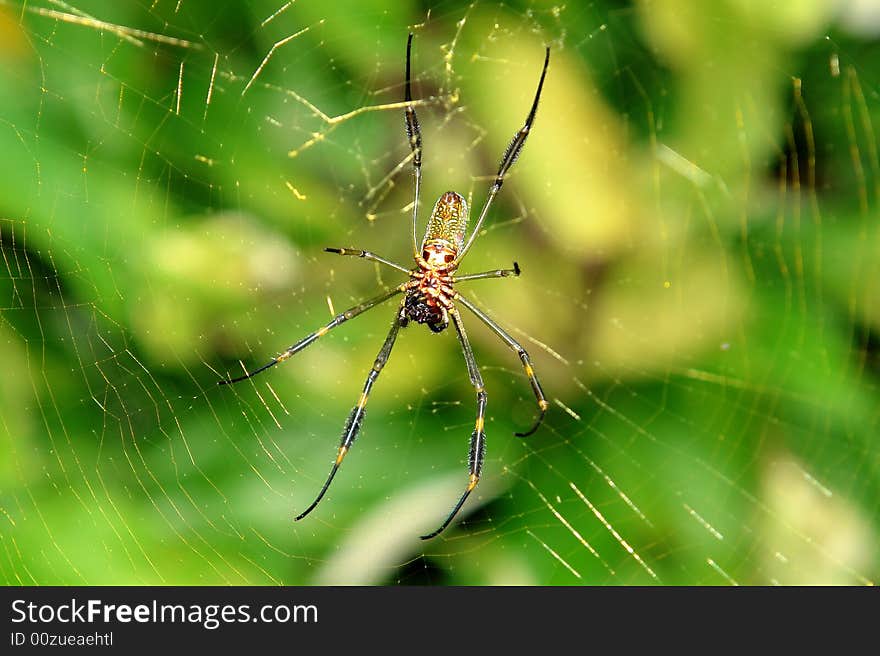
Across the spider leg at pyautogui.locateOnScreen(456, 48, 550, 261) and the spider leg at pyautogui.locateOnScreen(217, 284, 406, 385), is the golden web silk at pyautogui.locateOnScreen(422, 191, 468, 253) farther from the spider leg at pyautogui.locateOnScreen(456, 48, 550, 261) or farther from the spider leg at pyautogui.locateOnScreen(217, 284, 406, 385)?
the spider leg at pyautogui.locateOnScreen(217, 284, 406, 385)

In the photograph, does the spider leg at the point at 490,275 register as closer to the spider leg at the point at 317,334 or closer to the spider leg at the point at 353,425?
the spider leg at the point at 317,334

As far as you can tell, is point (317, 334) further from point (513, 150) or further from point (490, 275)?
point (513, 150)

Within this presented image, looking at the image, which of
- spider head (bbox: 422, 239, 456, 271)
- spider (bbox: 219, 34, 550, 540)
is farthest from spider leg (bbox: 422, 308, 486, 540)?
spider head (bbox: 422, 239, 456, 271)

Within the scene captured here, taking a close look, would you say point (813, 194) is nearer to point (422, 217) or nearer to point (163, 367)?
point (422, 217)

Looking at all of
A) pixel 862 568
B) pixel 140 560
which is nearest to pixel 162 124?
pixel 140 560

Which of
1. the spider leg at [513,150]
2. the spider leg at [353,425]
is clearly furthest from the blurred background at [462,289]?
the spider leg at [513,150]

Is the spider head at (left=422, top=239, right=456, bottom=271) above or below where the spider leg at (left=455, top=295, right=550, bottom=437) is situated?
above

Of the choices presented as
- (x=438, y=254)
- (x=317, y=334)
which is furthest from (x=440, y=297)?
(x=317, y=334)

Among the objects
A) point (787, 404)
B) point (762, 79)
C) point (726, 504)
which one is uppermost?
point (762, 79)
